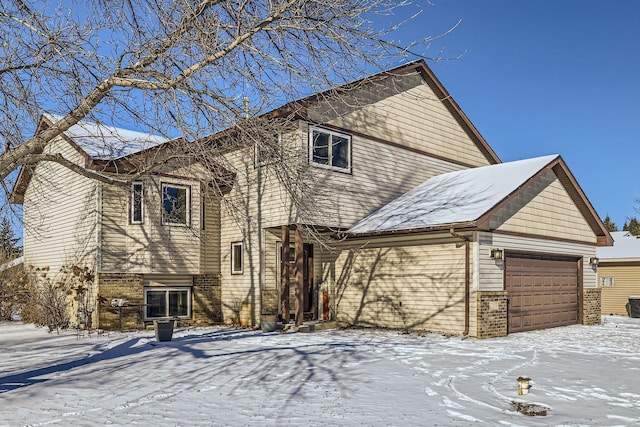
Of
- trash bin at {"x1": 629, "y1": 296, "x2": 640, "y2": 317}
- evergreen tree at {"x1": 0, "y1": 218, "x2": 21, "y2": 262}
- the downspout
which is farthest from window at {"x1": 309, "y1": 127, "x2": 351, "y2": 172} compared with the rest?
trash bin at {"x1": 629, "y1": 296, "x2": 640, "y2": 317}

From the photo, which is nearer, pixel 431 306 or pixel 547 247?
pixel 431 306

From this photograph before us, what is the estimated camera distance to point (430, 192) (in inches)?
729

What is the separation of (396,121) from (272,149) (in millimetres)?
10807

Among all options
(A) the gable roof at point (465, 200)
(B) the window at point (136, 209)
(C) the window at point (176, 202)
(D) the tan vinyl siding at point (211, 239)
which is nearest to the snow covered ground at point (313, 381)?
(A) the gable roof at point (465, 200)

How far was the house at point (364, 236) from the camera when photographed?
1556 cm

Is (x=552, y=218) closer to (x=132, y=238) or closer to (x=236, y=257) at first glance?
(x=236, y=257)

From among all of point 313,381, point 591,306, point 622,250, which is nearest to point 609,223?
point 622,250

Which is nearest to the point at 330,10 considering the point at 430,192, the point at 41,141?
the point at 41,141

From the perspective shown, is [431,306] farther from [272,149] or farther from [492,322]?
[272,149]

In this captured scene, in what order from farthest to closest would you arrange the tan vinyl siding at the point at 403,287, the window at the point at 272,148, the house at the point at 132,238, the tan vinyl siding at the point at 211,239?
the tan vinyl siding at the point at 211,239
the house at the point at 132,238
the tan vinyl siding at the point at 403,287
the window at the point at 272,148

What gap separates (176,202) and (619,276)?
20410 mm

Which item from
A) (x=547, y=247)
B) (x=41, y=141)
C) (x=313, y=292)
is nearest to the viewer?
(x=41, y=141)

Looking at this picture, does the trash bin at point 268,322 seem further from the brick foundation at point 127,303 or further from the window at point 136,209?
the window at point 136,209

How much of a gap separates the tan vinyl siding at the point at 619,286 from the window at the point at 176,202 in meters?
19.4
